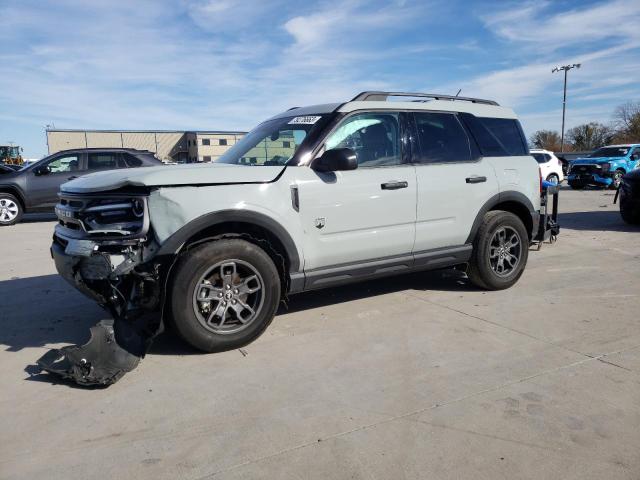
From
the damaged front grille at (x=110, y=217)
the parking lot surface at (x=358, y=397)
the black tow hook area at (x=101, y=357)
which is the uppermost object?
the damaged front grille at (x=110, y=217)

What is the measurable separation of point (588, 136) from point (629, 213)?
192ft

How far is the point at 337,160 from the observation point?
3986 mm

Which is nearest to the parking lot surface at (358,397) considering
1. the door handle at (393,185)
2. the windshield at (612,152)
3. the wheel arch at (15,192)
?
the door handle at (393,185)

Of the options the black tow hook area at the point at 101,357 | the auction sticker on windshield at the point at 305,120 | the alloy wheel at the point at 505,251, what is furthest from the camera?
the alloy wheel at the point at 505,251

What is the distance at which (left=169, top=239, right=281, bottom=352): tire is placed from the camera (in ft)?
11.7

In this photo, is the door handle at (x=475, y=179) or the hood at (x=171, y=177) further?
the door handle at (x=475, y=179)

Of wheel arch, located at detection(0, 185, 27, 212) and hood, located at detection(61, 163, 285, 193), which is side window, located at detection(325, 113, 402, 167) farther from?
wheel arch, located at detection(0, 185, 27, 212)

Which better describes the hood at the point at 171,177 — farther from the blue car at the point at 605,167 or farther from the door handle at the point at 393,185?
the blue car at the point at 605,167

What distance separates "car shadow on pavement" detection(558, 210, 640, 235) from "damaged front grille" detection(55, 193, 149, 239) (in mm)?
8883

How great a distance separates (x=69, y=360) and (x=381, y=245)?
262 centimetres

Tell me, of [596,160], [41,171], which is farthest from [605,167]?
[41,171]

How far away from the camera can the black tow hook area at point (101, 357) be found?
3.29 meters

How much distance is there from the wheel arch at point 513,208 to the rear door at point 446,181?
66mm

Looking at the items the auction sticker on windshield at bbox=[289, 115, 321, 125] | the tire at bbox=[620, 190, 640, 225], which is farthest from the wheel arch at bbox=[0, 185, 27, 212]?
the tire at bbox=[620, 190, 640, 225]
